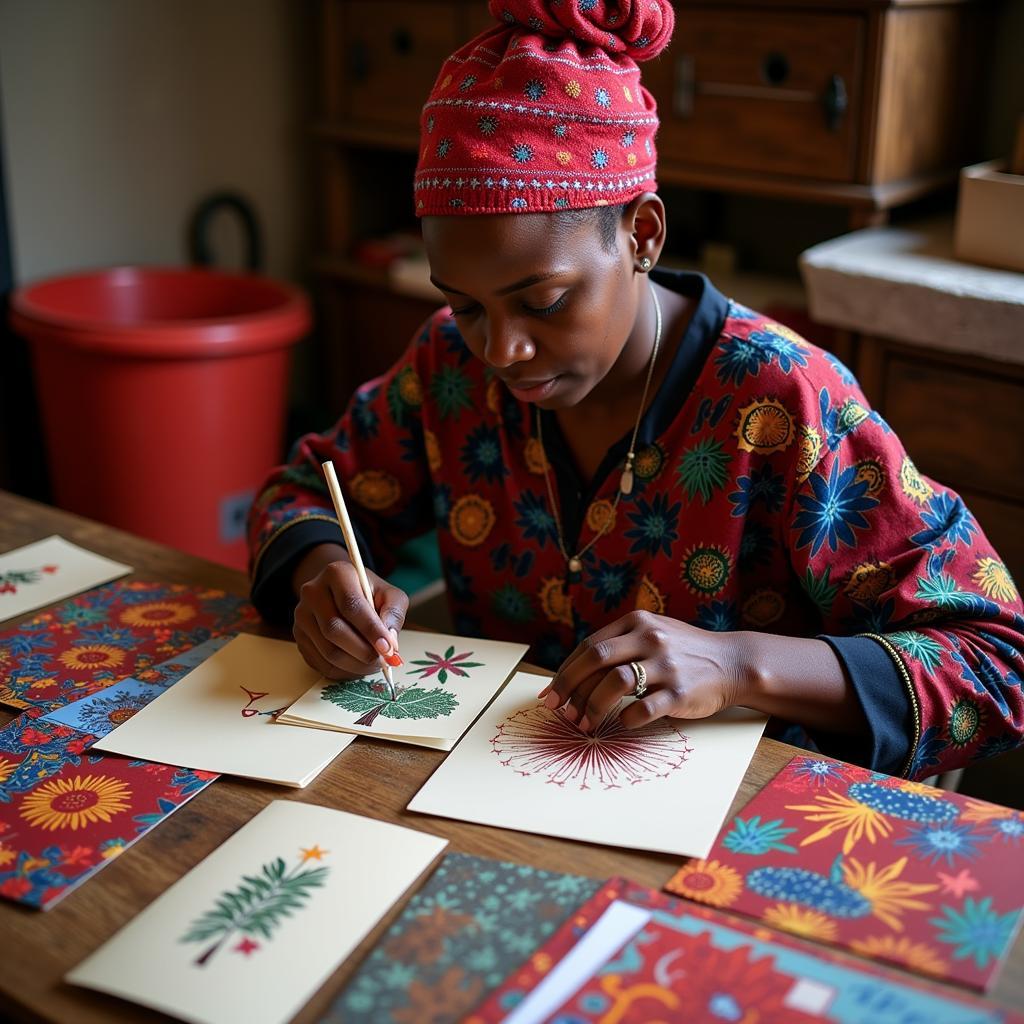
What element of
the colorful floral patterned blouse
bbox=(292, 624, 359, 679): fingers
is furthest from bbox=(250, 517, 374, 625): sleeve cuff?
bbox=(292, 624, 359, 679): fingers

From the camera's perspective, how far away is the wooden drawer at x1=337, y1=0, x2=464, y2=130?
2.58 metres

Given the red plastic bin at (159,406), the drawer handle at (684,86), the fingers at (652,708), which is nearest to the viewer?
the fingers at (652,708)

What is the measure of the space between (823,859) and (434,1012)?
309mm

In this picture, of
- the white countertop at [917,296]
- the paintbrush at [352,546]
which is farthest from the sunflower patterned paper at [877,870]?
the white countertop at [917,296]

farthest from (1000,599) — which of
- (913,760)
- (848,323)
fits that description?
(848,323)

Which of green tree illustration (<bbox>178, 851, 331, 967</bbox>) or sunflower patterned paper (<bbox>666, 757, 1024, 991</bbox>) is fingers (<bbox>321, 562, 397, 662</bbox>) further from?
sunflower patterned paper (<bbox>666, 757, 1024, 991</bbox>)

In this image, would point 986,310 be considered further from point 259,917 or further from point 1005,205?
point 259,917

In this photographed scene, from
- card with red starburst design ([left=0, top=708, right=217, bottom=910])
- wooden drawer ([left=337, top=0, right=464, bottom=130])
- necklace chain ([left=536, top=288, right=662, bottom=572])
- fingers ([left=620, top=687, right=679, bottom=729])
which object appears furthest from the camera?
wooden drawer ([left=337, top=0, right=464, bottom=130])

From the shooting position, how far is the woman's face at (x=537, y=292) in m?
1.13

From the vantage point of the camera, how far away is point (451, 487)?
1463 millimetres

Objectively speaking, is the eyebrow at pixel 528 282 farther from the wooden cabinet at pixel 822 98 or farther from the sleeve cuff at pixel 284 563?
the wooden cabinet at pixel 822 98

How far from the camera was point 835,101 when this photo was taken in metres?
1.99

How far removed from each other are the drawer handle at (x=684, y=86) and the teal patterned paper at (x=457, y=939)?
5.39ft

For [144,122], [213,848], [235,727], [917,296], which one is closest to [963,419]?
[917,296]
